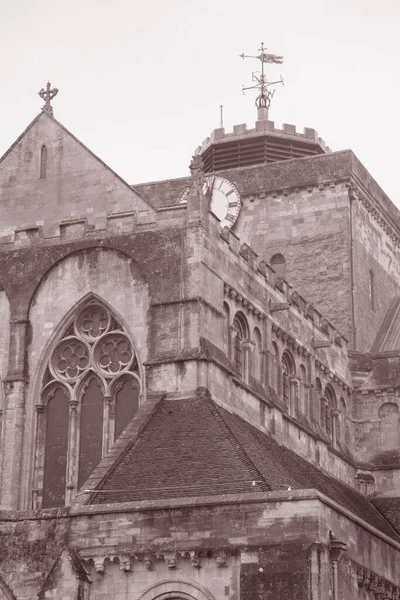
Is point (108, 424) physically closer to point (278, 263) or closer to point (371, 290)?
point (278, 263)

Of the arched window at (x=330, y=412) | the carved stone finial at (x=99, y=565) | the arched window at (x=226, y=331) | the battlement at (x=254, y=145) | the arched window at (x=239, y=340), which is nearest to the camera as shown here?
the carved stone finial at (x=99, y=565)

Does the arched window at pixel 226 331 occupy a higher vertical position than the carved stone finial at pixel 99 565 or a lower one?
higher

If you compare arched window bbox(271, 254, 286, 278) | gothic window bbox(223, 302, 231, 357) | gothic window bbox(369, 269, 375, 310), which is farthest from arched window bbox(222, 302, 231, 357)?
gothic window bbox(369, 269, 375, 310)

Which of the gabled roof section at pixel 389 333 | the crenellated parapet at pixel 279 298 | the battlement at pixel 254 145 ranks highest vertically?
the battlement at pixel 254 145

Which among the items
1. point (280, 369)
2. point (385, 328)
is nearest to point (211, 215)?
point (280, 369)

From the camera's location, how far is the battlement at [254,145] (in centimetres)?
6338

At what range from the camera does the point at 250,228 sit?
194 ft

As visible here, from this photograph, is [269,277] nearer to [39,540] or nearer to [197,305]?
[197,305]

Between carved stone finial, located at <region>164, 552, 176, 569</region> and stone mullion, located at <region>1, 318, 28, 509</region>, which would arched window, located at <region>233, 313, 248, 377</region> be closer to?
stone mullion, located at <region>1, 318, 28, 509</region>

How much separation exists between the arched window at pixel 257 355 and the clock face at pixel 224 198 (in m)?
12.5

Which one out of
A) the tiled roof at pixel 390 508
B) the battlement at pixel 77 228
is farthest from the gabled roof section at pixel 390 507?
the battlement at pixel 77 228

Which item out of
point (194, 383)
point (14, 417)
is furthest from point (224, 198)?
point (194, 383)

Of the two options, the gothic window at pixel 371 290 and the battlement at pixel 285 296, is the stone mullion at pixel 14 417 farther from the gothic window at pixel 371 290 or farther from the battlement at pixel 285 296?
the gothic window at pixel 371 290

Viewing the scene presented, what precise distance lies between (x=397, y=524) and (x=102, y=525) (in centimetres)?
1736
